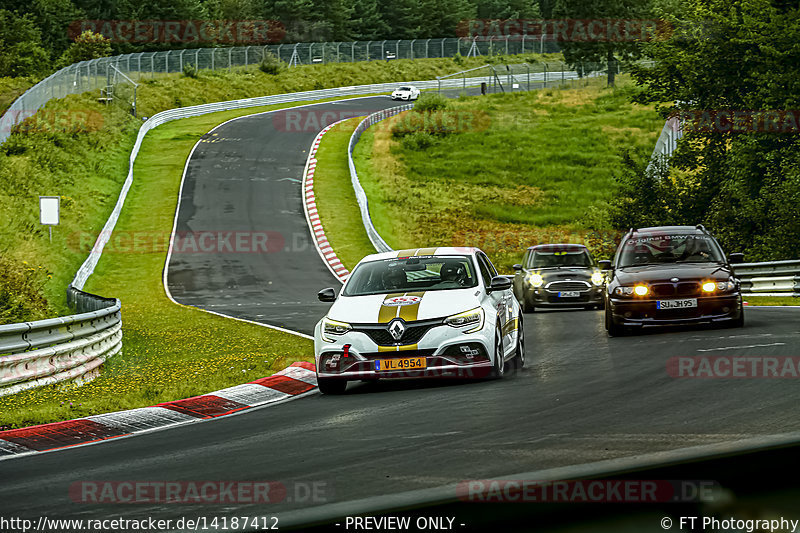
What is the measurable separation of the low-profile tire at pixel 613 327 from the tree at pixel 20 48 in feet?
228

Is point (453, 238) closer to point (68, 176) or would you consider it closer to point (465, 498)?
point (68, 176)

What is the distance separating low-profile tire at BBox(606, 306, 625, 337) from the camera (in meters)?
16.1

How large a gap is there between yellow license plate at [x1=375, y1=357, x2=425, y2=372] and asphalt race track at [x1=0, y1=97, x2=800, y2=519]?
1.02 feet

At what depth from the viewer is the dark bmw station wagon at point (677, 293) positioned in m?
15.6

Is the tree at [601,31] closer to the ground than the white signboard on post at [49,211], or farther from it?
farther from it

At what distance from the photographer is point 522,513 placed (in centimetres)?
172

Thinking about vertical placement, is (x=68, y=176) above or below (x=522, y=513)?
below

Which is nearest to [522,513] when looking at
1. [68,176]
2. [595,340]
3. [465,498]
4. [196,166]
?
[465,498]

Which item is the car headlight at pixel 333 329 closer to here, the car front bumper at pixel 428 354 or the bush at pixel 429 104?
the car front bumper at pixel 428 354

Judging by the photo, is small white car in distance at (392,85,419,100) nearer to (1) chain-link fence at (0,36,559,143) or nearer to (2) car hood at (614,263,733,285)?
(1) chain-link fence at (0,36,559,143)

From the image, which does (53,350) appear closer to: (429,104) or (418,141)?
(418,141)

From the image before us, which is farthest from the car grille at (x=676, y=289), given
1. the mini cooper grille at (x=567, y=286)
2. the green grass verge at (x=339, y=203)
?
the green grass verge at (x=339, y=203)

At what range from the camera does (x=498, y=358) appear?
463 inches

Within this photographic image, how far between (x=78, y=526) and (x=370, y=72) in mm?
96586
